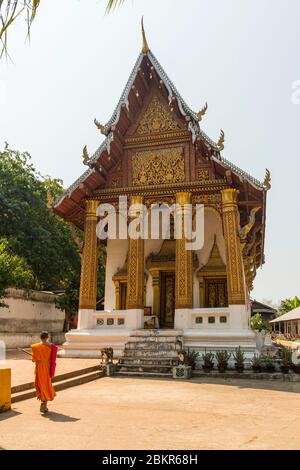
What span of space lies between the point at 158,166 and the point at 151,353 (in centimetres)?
566

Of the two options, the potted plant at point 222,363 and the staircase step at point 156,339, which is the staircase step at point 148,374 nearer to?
the potted plant at point 222,363

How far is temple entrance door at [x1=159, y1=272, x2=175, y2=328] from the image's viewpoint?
13805mm

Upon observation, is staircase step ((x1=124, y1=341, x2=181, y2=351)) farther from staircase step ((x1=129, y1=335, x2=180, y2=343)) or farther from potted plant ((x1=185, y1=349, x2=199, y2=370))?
potted plant ((x1=185, y1=349, x2=199, y2=370))

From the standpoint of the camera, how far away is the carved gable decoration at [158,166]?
12.8 metres

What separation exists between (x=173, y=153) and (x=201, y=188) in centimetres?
153

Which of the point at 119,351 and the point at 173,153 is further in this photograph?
the point at 173,153

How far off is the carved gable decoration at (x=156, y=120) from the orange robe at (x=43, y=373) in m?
9.06

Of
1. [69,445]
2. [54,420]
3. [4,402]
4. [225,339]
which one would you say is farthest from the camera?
[225,339]

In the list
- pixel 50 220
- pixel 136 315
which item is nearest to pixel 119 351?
pixel 136 315

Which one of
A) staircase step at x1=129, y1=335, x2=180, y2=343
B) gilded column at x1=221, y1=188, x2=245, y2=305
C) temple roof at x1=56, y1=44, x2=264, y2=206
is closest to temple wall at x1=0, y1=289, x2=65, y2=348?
temple roof at x1=56, y1=44, x2=264, y2=206

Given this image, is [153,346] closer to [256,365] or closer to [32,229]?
[256,365]

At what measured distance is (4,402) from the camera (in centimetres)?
552

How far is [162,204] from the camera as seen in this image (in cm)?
1338
